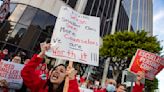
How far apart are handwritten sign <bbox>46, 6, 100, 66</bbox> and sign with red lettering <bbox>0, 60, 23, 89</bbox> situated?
1.67 m

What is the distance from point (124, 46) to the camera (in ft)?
89.4

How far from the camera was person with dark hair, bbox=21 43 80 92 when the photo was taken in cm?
423

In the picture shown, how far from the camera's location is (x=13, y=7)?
2178 cm

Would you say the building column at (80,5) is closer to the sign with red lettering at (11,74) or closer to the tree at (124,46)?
the tree at (124,46)

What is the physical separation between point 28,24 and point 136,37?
1022 centimetres

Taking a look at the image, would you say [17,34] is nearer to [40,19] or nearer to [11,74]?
[40,19]

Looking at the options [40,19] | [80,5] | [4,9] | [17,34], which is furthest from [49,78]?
[80,5]

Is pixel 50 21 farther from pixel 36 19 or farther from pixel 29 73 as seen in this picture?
pixel 29 73

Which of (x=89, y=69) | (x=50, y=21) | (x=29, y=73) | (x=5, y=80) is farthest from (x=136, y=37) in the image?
(x=29, y=73)

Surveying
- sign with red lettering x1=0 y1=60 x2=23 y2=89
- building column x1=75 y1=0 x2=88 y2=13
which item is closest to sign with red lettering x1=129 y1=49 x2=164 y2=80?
sign with red lettering x1=0 y1=60 x2=23 y2=89

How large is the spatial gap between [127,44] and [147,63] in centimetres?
1862

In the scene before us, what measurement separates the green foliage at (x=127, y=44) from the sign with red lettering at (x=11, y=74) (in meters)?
20.4

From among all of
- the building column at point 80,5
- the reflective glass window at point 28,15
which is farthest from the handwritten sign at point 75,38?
Result: the building column at point 80,5

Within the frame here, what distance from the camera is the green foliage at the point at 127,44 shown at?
26.9m
